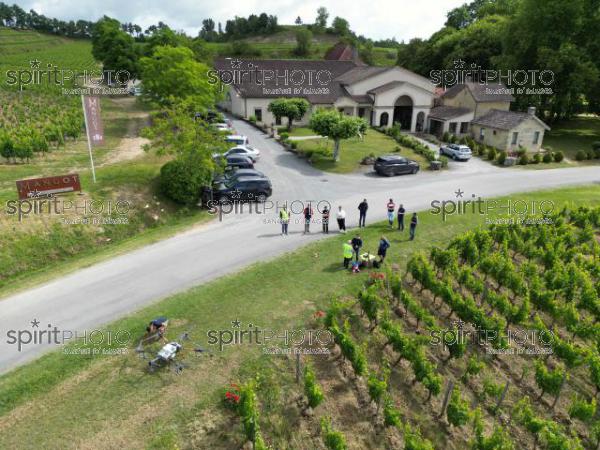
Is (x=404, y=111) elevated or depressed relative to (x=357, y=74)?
depressed

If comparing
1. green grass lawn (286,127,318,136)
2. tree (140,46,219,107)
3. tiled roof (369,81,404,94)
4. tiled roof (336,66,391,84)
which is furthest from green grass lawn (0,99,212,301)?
tiled roof (336,66,391,84)

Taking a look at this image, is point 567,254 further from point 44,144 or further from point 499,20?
point 499,20

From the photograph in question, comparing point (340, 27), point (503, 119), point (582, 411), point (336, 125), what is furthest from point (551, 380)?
point (340, 27)

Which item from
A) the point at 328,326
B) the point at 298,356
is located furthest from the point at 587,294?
the point at 298,356

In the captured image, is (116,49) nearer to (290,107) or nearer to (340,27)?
(290,107)

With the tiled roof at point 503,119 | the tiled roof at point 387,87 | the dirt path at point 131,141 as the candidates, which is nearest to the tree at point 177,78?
the dirt path at point 131,141

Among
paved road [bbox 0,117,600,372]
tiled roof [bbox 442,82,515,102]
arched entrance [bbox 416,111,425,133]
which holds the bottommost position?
paved road [bbox 0,117,600,372]

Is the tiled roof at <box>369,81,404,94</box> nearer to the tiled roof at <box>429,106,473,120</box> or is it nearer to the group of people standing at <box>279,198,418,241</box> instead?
the tiled roof at <box>429,106,473,120</box>

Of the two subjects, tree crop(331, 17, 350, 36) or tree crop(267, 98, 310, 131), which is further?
tree crop(331, 17, 350, 36)
